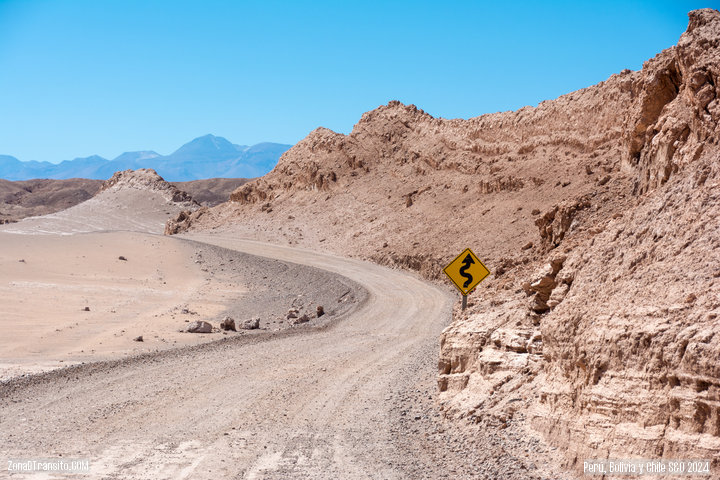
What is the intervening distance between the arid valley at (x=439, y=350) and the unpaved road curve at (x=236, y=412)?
5 centimetres

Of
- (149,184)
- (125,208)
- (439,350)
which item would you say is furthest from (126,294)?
(149,184)

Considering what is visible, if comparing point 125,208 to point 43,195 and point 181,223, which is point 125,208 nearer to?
point 181,223

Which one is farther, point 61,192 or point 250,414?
point 61,192

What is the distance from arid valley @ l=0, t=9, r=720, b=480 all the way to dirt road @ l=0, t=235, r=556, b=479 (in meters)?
0.05

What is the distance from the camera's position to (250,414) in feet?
34.6

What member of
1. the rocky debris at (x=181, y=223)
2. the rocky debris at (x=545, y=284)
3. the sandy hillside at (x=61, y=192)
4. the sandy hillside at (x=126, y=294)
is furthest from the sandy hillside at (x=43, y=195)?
the rocky debris at (x=545, y=284)

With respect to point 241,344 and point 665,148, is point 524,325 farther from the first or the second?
point 241,344

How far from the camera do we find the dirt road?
26.6ft

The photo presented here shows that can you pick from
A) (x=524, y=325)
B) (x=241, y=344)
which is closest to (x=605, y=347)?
(x=524, y=325)

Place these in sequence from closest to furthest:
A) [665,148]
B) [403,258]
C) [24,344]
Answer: [665,148] → [24,344] → [403,258]

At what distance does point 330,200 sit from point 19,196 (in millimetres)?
111165

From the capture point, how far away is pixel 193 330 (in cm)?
1977

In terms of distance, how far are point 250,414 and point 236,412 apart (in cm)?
26

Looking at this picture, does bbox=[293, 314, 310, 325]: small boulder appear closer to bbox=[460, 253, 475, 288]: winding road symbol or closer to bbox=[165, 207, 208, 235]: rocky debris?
bbox=[460, 253, 475, 288]: winding road symbol
